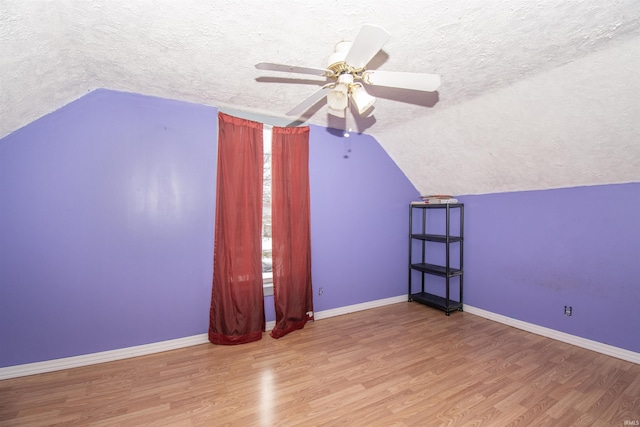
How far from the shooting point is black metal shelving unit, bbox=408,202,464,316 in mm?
3707

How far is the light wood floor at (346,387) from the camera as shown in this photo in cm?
182

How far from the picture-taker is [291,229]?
3209 mm

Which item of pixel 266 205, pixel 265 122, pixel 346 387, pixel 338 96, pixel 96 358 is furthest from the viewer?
pixel 266 205

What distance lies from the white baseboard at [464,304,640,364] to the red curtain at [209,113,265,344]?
9.58 feet

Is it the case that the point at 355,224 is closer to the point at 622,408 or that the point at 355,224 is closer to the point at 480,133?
the point at 480,133

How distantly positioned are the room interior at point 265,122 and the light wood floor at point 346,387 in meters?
0.34

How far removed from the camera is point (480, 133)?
2.88 metres

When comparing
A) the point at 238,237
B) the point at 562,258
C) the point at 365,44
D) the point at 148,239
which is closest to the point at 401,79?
the point at 365,44

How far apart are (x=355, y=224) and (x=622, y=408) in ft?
9.15

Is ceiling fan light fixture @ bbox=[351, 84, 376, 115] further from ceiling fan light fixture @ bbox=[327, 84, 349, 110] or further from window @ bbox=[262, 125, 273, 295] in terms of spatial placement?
window @ bbox=[262, 125, 273, 295]

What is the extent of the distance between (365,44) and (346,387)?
7.72 ft

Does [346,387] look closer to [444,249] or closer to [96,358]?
[96,358]

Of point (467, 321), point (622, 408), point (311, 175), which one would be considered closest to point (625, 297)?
point (622, 408)

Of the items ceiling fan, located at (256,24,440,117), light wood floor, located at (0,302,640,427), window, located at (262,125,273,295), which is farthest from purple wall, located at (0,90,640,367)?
ceiling fan, located at (256,24,440,117)
